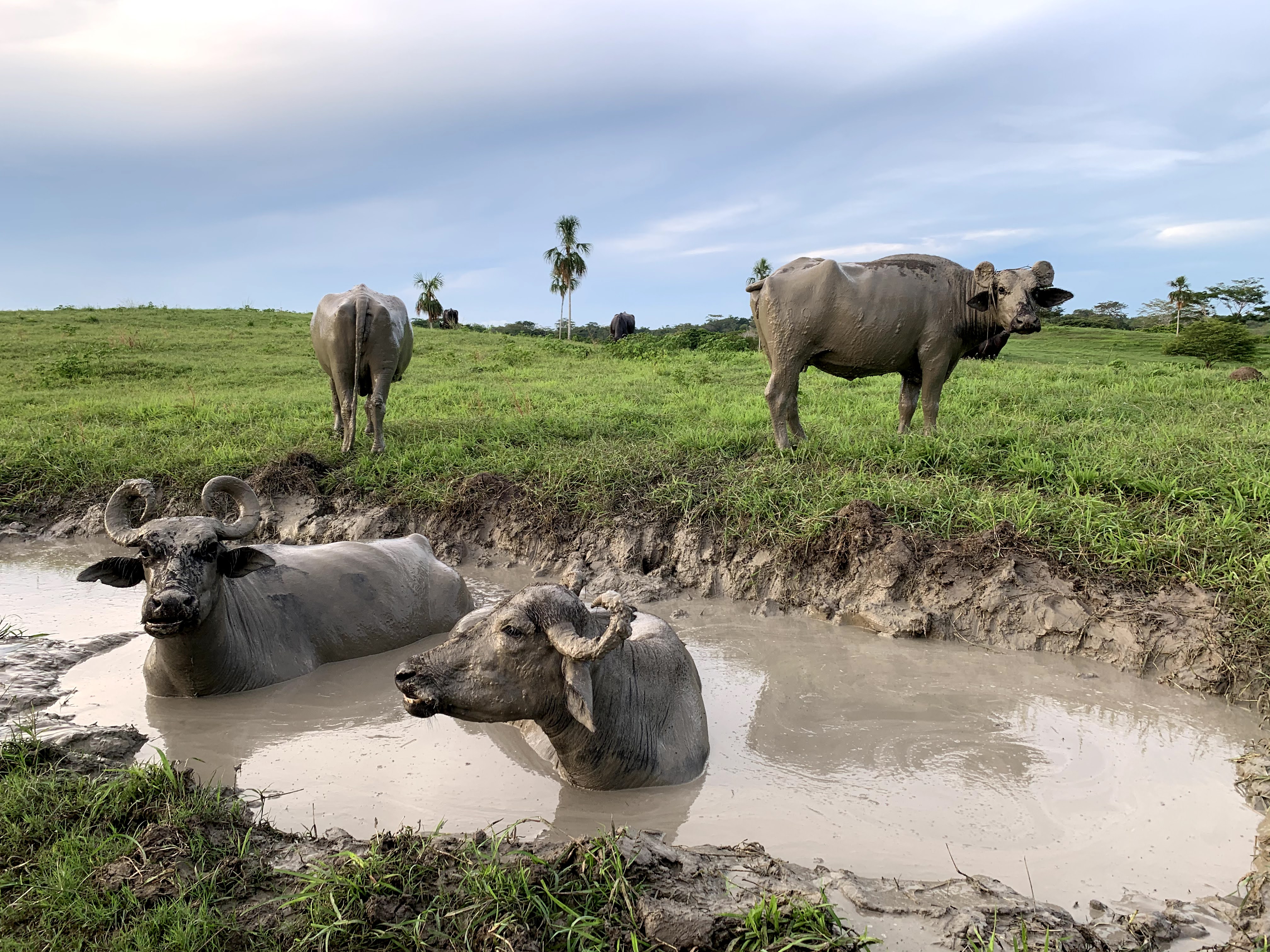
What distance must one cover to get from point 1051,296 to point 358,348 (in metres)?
A: 6.80

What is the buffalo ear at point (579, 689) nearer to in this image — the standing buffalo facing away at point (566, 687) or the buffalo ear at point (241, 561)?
the standing buffalo facing away at point (566, 687)

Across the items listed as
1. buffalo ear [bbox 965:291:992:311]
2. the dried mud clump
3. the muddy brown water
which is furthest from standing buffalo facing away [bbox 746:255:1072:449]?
the dried mud clump

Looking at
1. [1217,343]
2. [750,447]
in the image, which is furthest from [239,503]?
[1217,343]

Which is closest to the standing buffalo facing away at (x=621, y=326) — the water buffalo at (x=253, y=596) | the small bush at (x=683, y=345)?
the small bush at (x=683, y=345)

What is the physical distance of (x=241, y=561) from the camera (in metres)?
4.79

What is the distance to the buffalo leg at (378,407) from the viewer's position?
891 cm

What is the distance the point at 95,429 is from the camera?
1055 centimetres

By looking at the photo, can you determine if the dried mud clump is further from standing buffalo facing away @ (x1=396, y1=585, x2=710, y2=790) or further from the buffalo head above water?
standing buffalo facing away @ (x1=396, y1=585, x2=710, y2=790)

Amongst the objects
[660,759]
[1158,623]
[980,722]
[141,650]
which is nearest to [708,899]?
[660,759]

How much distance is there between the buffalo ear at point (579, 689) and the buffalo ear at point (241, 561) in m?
2.33

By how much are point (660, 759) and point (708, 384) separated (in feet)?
36.5

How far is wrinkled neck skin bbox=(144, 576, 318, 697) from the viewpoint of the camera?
4.55 metres

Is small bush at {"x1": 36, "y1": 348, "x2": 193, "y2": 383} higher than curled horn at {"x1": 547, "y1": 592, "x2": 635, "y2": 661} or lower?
higher

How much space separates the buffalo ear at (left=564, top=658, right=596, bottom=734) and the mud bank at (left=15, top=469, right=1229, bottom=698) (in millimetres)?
2853
